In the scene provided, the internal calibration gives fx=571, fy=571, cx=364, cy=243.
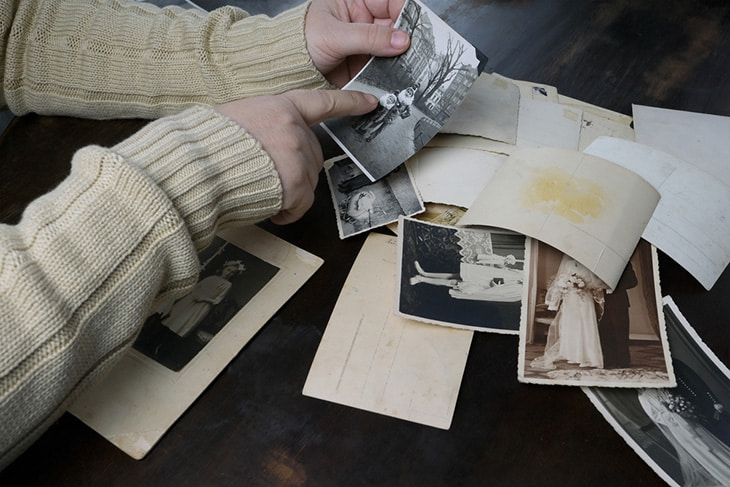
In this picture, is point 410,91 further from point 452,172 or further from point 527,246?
point 527,246

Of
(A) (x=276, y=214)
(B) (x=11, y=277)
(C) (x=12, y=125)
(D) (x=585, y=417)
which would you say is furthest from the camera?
(C) (x=12, y=125)

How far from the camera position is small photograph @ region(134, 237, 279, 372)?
656 mm

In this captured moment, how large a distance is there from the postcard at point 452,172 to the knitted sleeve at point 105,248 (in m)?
0.23

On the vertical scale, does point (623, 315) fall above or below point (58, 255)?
below

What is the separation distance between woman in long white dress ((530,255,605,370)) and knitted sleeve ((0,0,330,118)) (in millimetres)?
467

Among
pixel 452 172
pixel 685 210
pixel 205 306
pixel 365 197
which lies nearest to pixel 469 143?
pixel 452 172

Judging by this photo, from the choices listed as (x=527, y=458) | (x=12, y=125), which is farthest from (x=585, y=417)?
(x=12, y=125)

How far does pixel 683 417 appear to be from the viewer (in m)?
0.61

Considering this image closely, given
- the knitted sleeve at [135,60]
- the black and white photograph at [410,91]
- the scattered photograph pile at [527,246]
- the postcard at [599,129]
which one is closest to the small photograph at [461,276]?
the scattered photograph pile at [527,246]

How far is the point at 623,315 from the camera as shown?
26.8 inches

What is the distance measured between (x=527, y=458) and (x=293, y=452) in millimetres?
241

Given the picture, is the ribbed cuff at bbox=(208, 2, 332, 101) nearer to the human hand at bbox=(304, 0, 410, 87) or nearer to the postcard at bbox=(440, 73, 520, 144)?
the human hand at bbox=(304, 0, 410, 87)

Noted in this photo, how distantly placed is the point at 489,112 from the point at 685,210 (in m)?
0.31

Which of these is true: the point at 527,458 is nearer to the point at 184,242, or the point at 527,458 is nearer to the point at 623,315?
the point at 623,315
